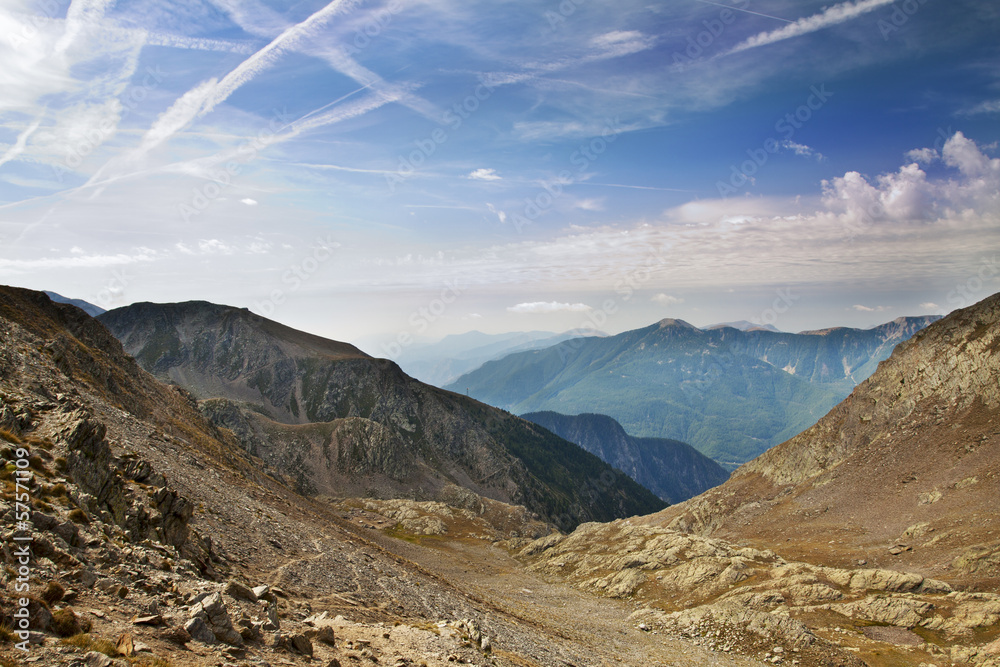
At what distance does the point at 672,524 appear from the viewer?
124875 mm

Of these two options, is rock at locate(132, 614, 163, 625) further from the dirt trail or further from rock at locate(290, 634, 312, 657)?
the dirt trail

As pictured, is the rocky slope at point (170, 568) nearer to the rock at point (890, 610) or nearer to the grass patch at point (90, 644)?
the grass patch at point (90, 644)

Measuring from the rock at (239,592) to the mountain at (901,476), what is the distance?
72.9 metres

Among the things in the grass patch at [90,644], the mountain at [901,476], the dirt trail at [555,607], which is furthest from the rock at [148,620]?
the mountain at [901,476]

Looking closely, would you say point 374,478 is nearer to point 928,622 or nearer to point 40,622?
point 928,622

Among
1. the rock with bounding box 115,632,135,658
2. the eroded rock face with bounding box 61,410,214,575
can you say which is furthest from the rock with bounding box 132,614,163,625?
the eroded rock face with bounding box 61,410,214,575

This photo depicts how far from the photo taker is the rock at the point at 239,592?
20016 mm

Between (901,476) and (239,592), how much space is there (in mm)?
117644

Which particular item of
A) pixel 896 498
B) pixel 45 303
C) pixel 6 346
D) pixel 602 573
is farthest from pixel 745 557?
pixel 45 303

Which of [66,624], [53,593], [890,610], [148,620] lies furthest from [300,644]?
[890,610]

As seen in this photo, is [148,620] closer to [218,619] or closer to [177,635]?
[177,635]

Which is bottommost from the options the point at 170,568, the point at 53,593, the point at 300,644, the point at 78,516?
the point at 300,644

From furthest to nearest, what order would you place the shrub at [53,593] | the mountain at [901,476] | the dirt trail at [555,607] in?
the mountain at [901,476] → the dirt trail at [555,607] → the shrub at [53,593]

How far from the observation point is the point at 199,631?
577 inches
